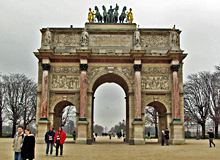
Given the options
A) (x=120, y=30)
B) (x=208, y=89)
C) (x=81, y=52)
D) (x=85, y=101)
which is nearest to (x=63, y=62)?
(x=81, y=52)

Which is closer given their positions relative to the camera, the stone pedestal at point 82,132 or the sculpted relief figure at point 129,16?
the stone pedestal at point 82,132

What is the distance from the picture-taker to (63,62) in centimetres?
2805

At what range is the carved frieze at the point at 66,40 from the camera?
2859 centimetres

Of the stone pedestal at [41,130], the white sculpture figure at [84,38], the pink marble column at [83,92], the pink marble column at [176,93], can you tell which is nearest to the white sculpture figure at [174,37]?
the pink marble column at [176,93]

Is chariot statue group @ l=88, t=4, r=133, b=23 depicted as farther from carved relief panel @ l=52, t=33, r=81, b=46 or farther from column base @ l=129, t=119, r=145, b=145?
column base @ l=129, t=119, r=145, b=145

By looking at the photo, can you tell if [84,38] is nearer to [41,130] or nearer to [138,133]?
→ [41,130]

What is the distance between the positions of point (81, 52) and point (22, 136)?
18.4 m

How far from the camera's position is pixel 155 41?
28781mm

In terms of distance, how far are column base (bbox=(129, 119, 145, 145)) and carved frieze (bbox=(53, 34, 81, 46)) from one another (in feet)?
32.4

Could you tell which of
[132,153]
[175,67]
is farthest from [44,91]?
[132,153]

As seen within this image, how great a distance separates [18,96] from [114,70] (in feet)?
76.3

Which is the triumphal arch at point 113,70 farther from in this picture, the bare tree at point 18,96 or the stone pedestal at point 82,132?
the bare tree at point 18,96

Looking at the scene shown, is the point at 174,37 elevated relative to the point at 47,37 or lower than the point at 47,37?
elevated

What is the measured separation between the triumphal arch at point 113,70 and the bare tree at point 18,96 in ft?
57.8
